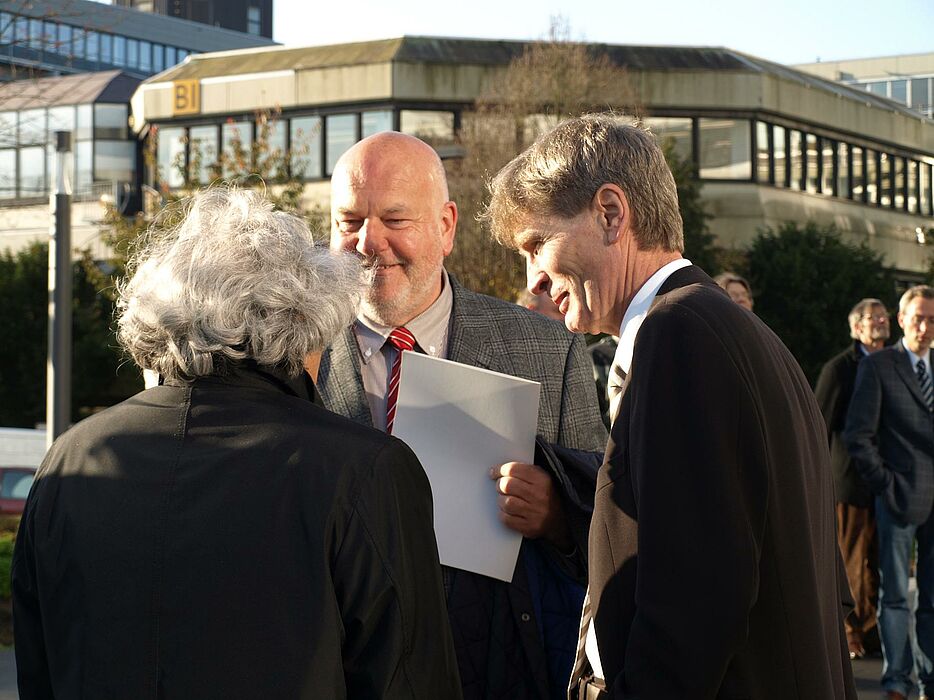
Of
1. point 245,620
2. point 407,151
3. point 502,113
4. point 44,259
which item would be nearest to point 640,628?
point 245,620

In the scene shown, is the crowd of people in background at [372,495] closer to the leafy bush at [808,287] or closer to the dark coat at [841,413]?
the dark coat at [841,413]

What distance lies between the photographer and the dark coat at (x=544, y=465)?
10.3 ft

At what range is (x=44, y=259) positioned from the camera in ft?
120

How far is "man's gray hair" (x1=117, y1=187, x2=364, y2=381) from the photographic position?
2.38m

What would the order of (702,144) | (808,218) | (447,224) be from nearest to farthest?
(447,224), (702,144), (808,218)

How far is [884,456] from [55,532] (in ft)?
19.8

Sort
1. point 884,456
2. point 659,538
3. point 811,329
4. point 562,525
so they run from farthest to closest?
point 811,329 → point 884,456 → point 562,525 → point 659,538

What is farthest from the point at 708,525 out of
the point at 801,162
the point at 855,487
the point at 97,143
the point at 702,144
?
the point at 97,143

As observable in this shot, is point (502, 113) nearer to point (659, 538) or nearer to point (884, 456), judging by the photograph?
point (884, 456)

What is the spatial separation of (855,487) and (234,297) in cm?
650

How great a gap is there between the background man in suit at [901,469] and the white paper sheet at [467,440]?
4.78m

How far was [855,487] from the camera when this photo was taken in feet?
26.8

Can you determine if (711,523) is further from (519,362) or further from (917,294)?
(917,294)

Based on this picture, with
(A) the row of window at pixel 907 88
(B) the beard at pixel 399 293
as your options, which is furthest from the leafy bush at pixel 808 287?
(A) the row of window at pixel 907 88
